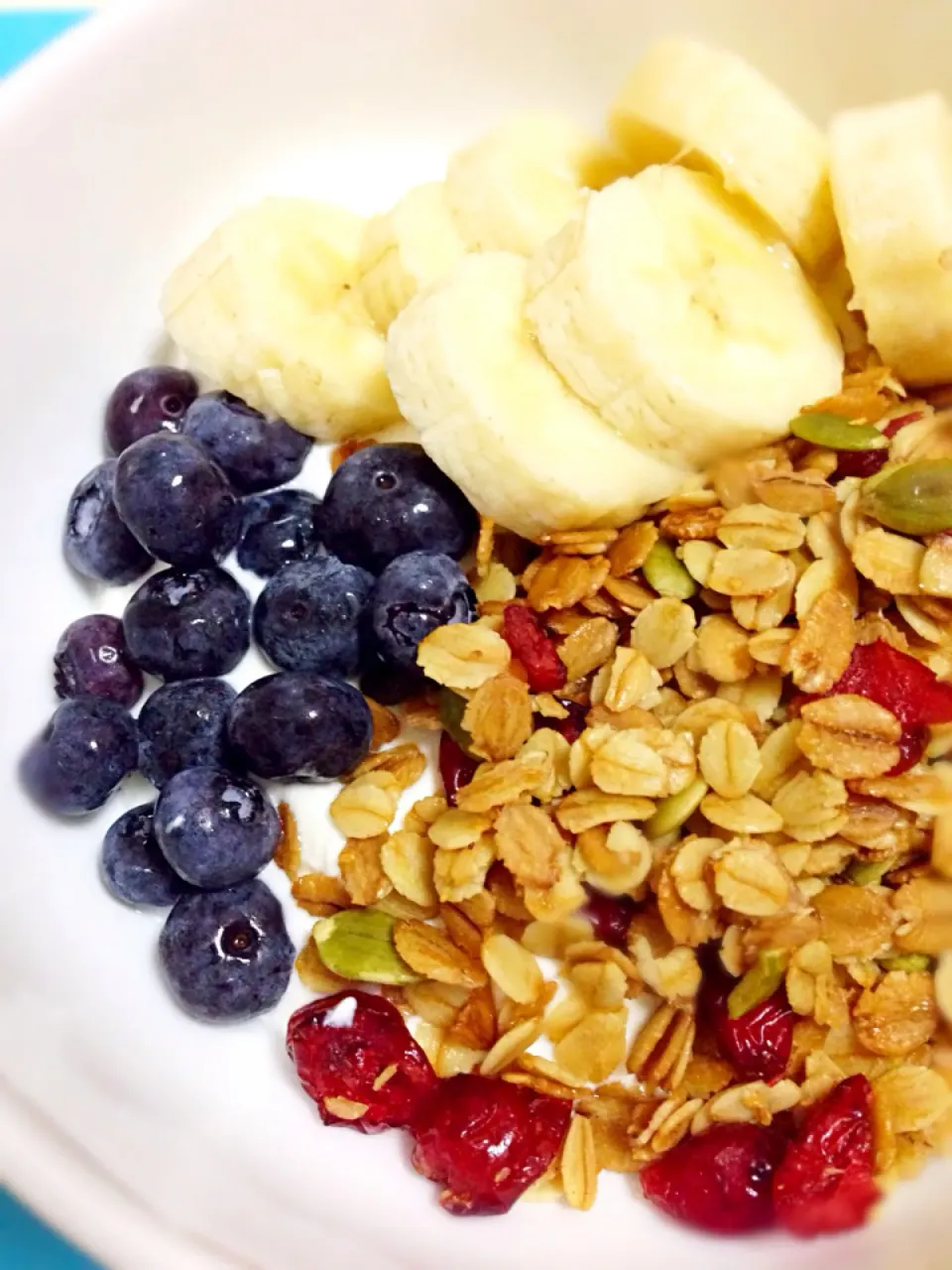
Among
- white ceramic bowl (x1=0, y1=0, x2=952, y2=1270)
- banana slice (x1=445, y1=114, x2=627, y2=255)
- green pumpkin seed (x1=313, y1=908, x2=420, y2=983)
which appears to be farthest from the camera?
banana slice (x1=445, y1=114, x2=627, y2=255)

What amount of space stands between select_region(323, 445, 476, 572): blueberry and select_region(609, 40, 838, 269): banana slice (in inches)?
12.9

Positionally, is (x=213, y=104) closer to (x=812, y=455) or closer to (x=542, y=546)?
(x=542, y=546)

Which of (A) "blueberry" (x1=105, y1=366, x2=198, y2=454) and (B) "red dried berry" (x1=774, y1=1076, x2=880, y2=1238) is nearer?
(B) "red dried berry" (x1=774, y1=1076, x2=880, y2=1238)

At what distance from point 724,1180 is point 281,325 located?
29.0 inches

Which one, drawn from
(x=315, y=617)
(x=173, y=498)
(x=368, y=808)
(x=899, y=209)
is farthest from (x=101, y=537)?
(x=899, y=209)

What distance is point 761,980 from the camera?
2.63 feet

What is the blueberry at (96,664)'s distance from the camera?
937 mm

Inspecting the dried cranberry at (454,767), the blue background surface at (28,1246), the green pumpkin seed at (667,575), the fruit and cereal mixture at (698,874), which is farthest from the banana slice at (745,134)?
the blue background surface at (28,1246)

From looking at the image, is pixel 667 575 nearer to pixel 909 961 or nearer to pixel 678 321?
pixel 678 321

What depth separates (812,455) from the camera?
866 mm

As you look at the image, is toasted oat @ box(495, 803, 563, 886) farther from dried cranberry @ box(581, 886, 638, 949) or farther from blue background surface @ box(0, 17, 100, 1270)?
blue background surface @ box(0, 17, 100, 1270)

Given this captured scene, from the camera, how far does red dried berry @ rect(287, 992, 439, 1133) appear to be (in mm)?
831

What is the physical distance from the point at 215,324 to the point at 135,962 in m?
0.53

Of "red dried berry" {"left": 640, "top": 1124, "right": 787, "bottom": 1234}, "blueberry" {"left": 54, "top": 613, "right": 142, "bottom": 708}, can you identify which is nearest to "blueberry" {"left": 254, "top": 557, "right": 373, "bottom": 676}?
"blueberry" {"left": 54, "top": 613, "right": 142, "bottom": 708}
